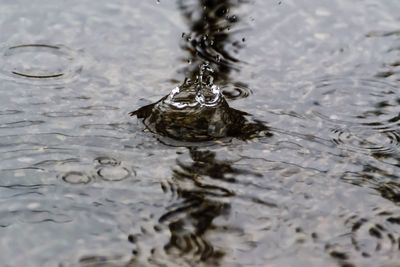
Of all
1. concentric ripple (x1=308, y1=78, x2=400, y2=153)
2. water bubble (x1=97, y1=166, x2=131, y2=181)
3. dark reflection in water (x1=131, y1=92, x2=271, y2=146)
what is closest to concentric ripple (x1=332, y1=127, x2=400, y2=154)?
concentric ripple (x1=308, y1=78, x2=400, y2=153)

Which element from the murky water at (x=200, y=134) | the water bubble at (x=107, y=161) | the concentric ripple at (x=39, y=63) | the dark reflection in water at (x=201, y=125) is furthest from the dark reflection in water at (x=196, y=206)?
the concentric ripple at (x=39, y=63)

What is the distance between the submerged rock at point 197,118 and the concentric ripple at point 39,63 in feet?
1.67

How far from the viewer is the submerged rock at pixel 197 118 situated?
11.0 ft

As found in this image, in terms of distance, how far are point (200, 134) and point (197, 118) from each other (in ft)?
0.25

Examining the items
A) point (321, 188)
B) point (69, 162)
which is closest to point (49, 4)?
point (69, 162)

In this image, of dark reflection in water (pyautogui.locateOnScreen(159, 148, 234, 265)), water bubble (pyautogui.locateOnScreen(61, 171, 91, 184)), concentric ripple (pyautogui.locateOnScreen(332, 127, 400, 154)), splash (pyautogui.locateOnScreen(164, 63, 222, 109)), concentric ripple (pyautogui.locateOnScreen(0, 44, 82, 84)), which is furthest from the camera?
concentric ripple (pyautogui.locateOnScreen(0, 44, 82, 84))

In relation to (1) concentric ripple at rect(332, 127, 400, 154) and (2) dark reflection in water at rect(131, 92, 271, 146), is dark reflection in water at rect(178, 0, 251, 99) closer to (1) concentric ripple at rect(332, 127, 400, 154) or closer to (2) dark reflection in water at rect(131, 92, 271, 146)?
(2) dark reflection in water at rect(131, 92, 271, 146)

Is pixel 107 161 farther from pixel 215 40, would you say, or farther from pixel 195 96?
pixel 215 40

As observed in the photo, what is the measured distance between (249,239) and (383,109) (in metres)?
1.18

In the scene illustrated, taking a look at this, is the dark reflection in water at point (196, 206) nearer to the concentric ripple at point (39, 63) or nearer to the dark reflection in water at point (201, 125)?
the dark reflection in water at point (201, 125)

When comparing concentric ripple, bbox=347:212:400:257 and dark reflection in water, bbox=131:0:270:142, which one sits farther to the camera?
dark reflection in water, bbox=131:0:270:142

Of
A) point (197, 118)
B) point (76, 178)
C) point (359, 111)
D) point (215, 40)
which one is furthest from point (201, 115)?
point (215, 40)

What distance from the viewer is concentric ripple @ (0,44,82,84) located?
12.2 feet

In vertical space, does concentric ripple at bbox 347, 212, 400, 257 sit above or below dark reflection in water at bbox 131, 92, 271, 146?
below
